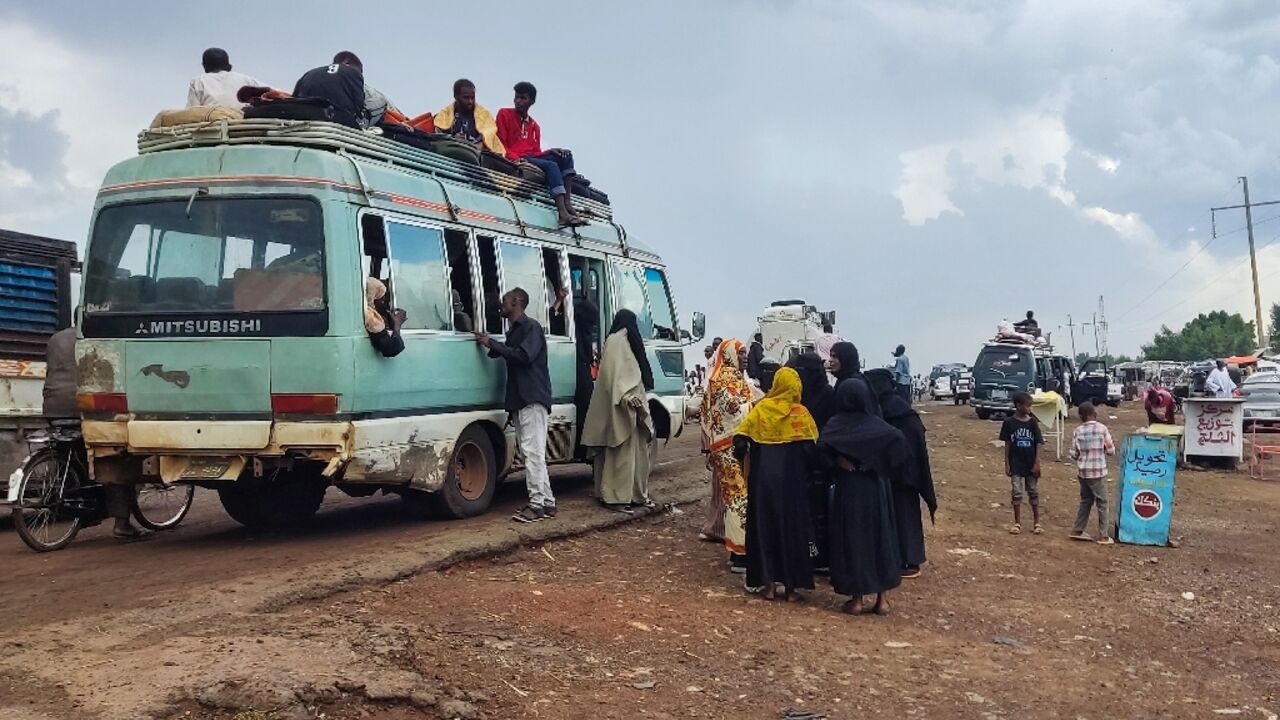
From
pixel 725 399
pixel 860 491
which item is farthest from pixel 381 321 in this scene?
pixel 860 491

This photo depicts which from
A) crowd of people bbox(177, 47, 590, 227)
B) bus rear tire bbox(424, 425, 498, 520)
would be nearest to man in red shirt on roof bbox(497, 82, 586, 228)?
crowd of people bbox(177, 47, 590, 227)

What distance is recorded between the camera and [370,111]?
827 centimetres

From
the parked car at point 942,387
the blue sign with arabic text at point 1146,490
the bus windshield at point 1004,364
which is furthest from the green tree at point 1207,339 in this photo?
the blue sign with arabic text at point 1146,490

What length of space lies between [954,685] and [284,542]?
15.7 ft

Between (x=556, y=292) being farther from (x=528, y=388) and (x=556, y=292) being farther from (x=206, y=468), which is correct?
(x=206, y=468)

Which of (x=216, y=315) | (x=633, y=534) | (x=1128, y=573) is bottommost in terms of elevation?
(x=1128, y=573)

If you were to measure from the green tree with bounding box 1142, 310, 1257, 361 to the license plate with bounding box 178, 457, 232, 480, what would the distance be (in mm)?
106653

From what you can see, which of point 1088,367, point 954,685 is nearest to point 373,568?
point 954,685

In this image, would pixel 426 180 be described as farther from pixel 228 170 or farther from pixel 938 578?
pixel 938 578

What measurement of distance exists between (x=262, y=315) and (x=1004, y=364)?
78.3 ft

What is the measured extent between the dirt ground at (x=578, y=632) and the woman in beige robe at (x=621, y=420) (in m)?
0.35

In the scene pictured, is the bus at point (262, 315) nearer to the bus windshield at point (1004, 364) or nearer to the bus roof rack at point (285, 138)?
the bus roof rack at point (285, 138)

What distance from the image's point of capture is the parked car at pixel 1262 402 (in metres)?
18.9

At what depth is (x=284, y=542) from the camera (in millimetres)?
7586
